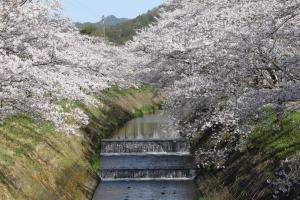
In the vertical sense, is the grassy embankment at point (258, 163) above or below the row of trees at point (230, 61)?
below

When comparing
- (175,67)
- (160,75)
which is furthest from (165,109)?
(160,75)

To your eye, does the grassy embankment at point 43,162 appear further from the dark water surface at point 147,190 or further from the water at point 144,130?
the water at point 144,130

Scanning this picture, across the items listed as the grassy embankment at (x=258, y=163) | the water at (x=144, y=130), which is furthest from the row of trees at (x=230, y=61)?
the water at (x=144, y=130)

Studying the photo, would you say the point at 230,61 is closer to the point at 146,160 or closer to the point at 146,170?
the point at 146,170

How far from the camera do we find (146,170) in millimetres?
34656

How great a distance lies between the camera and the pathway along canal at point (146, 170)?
30589 millimetres

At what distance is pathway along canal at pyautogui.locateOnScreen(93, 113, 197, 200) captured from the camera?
3059 cm

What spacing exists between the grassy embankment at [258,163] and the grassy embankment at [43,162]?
23.6 ft

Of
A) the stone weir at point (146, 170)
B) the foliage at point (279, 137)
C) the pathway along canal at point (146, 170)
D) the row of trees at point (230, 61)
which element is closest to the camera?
the row of trees at point (230, 61)

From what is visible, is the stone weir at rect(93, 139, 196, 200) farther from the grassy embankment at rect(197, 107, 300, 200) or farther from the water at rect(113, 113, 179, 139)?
the water at rect(113, 113, 179, 139)

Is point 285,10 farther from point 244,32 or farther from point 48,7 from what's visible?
point 48,7

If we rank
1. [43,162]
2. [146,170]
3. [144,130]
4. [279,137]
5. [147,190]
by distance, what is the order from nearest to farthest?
[279,137], [43,162], [147,190], [146,170], [144,130]

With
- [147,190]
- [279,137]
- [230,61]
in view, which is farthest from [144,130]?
[230,61]

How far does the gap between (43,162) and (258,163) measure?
34.5ft
